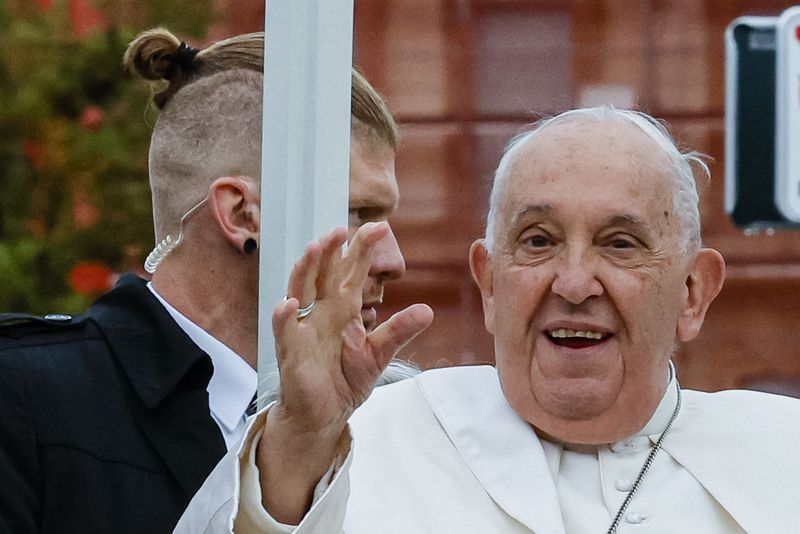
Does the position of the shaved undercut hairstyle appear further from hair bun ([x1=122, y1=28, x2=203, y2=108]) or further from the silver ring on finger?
the silver ring on finger

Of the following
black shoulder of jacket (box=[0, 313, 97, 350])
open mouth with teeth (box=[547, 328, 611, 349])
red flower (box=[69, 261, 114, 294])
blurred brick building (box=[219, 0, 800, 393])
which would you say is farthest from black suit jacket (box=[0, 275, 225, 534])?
blurred brick building (box=[219, 0, 800, 393])

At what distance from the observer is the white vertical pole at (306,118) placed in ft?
8.92

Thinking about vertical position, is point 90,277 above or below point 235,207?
below

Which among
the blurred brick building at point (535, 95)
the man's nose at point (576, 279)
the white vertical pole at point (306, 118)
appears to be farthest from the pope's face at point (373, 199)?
the blurred brick building at point (535, 95)

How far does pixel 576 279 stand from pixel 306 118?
67 cm

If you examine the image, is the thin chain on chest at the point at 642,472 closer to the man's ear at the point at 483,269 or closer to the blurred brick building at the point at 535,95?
the man's ear at the point at 483,269

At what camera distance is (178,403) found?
3.22 metres

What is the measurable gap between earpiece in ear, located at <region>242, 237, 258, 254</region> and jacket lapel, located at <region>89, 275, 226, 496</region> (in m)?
0.24

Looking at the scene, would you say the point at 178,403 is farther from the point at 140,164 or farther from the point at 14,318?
the point at 140,164

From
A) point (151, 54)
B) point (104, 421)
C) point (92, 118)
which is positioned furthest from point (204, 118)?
point (92, 118)

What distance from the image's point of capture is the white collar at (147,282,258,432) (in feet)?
11.0

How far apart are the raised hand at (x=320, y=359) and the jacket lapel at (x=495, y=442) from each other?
0.59 metres

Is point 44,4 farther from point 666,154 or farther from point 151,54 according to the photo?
point 666,154

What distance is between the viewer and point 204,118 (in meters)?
3.73
